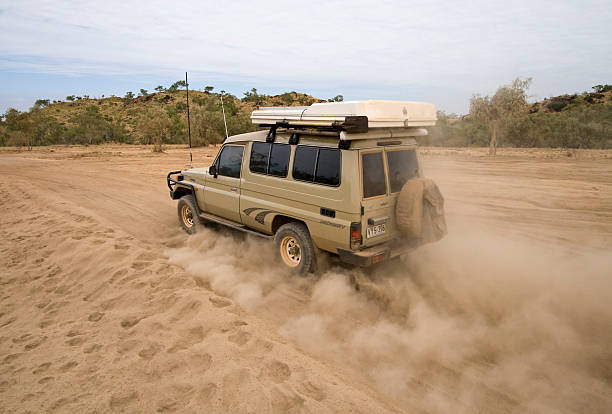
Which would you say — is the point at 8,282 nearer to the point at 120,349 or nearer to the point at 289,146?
the point at 120,349

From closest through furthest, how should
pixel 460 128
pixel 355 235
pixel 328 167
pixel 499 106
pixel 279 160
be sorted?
pixel 355 235 → pixel 328 167 → pixel 279 160 → pixel 499 106 → pixel 460 128

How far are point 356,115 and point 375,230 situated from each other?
1.53m

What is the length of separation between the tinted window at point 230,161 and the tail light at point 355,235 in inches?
102

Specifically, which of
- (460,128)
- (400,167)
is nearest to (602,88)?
(460,128)

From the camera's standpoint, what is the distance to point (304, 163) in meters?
5.36

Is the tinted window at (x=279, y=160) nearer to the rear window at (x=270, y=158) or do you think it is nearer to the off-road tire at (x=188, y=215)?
the rear window at (x=270, y=158)

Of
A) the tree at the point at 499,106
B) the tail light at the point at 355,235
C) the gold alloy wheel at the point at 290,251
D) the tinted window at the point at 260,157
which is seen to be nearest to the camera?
the tail light at the point at 355,235

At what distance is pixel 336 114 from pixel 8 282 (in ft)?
17.8

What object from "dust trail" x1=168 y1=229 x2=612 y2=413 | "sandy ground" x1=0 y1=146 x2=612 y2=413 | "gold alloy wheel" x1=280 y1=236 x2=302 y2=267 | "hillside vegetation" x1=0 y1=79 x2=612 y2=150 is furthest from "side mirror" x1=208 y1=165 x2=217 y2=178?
"hillside vegetation" x1=0 y1=79 x2=612 y2=150

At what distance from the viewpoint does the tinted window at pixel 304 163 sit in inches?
206

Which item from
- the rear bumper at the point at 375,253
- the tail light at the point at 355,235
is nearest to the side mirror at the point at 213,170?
the rear bumper at the point at 375,253

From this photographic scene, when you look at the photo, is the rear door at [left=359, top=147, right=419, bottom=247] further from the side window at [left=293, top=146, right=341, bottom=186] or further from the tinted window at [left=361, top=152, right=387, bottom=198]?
the side window at [left=293, top=146, right=341, bottom=186]

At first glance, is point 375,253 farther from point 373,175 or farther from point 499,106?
point 499,106

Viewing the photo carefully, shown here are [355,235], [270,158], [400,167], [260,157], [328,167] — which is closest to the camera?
[355,235]
